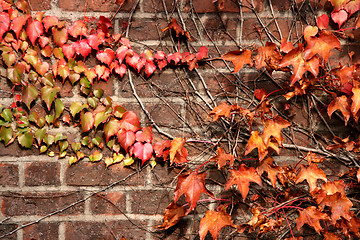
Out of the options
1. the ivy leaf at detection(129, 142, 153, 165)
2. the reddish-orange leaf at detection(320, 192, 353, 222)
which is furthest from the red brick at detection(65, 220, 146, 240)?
the reddish-orange leaf at detection(320, 192, 353, 222)

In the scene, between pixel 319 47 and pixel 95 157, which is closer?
pixel 319 47

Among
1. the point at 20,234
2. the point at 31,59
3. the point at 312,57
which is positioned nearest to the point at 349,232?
the point at 312,57

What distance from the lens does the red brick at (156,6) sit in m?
1.16

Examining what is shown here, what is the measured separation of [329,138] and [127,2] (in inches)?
37.5

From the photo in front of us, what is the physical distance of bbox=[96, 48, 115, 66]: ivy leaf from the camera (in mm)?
1142

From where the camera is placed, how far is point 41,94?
1141 millimetres

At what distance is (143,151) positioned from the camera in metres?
1.14

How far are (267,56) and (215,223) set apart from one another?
635 mm

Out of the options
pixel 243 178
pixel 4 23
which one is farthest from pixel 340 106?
pixel 4 23

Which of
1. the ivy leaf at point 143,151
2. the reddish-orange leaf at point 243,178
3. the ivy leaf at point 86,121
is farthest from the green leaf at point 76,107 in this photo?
the reddish-orange leaf at point 243,178

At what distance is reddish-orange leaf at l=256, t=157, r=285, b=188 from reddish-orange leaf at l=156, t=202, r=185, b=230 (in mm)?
336

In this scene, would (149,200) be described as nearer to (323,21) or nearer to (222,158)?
(222,158)

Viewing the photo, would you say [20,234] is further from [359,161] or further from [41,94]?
[359,161]

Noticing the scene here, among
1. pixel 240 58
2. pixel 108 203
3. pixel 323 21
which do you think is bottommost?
pixel 108 203
